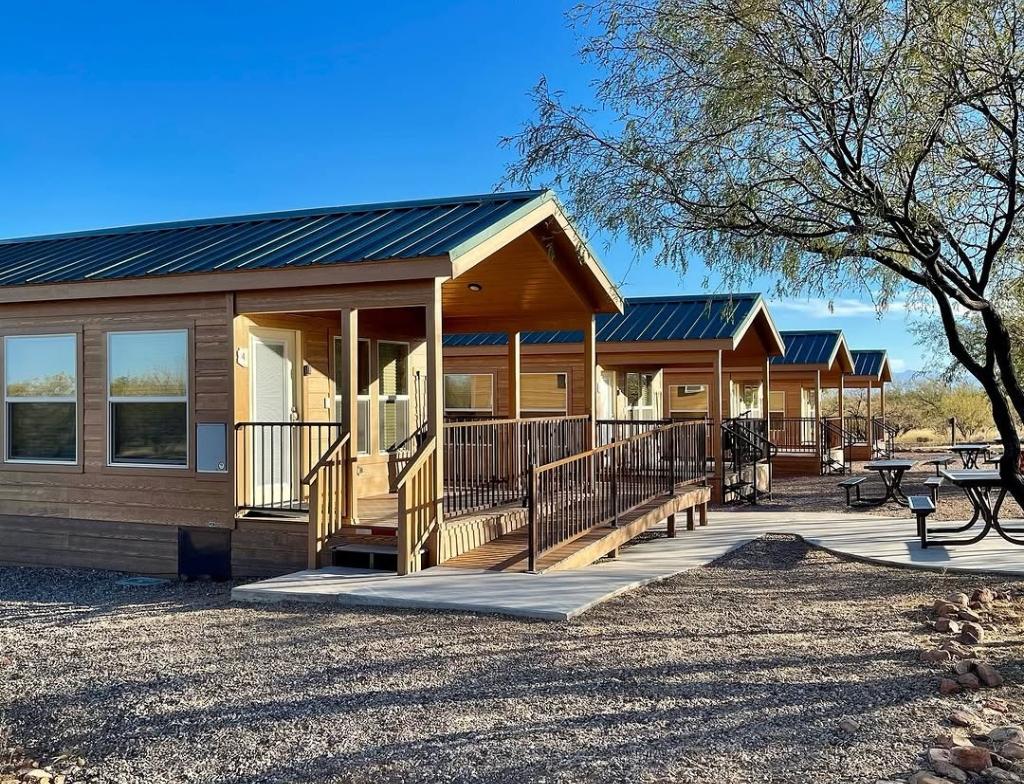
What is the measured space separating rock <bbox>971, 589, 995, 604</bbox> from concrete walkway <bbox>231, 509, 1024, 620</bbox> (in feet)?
4.26

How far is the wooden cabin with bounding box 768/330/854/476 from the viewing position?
910 inches

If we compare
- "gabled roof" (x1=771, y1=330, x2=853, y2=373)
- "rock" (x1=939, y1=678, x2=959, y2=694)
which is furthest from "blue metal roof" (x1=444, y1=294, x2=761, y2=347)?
"rock" (x1=939, y1=678, x2=959, y2=694)

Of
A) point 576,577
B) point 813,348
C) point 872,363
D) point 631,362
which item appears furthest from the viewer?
point 872,363

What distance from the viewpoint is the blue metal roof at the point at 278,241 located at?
842 cm

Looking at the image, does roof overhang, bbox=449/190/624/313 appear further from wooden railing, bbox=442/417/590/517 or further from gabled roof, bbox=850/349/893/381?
gabled roof, bbox=850/349/893/381

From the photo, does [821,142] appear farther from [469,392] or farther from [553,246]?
[469,392]

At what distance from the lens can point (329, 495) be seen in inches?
332

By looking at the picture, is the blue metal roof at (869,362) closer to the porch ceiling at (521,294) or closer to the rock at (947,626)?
the porch ceiling at (521,294)

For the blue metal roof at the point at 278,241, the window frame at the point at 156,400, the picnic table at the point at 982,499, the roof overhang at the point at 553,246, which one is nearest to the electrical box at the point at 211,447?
the window frame at the point at 156,400

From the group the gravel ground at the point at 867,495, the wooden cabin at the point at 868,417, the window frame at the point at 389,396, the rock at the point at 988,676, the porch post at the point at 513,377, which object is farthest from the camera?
the wooden cabin at the point at 868,417

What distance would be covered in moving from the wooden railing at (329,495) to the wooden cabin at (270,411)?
2cm

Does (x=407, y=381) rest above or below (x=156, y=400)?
above

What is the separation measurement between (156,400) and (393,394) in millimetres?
3656

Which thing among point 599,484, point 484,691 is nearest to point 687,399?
point 599,484
